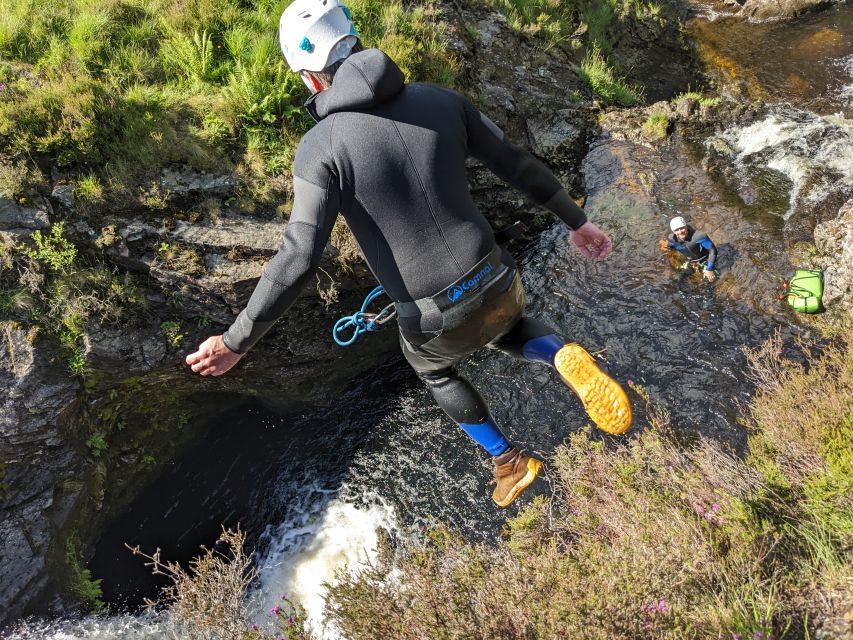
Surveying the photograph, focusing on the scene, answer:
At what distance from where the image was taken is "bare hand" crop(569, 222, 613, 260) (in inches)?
117

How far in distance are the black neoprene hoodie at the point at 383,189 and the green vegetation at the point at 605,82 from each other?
7.29 metres

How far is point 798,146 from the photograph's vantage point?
7.22 m

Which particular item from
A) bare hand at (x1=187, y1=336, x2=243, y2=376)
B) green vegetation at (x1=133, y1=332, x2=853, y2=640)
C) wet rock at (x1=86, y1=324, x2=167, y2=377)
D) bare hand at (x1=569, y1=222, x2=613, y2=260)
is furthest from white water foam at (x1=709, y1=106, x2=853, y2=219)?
wet rock at (x1=86, y1=324, x2=167, y2=377)

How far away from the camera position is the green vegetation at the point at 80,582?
514cm

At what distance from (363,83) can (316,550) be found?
4.62 m

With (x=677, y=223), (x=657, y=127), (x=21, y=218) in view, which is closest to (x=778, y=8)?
(x=657, y=127)

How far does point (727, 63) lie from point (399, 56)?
Answer: 7.57 metres

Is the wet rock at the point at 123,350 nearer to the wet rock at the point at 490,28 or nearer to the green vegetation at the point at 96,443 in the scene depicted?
the green vegetation at the point at 96,443

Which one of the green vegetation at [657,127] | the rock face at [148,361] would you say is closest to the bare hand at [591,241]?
the rock face at [148,361]

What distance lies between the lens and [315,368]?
19.5 feet

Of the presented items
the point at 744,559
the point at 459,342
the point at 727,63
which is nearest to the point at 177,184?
the point at 459,342

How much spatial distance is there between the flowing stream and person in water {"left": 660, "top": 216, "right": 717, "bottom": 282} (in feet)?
0.51

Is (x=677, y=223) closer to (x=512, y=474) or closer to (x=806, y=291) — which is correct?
(x=806, y=291)

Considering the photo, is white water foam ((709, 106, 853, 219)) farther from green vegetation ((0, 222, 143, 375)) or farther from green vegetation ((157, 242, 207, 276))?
green vegetation ((0, 222, 143, 375))
